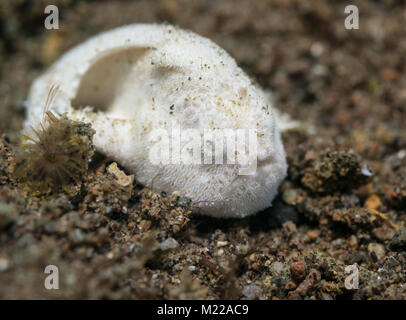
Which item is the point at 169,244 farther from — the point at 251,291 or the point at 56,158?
the point at 56,158

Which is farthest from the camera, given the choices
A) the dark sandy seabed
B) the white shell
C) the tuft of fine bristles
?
the white shell

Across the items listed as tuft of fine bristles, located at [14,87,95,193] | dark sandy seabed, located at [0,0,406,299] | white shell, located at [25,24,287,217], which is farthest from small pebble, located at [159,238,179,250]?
tuft of fine bristles, located at [14,87,95,193]

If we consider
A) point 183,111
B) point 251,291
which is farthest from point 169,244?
point 183,111

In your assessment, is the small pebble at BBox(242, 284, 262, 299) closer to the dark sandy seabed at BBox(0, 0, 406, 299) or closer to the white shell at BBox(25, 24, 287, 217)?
the dark sandy seabed at BBox(0, 0, 406, 299)

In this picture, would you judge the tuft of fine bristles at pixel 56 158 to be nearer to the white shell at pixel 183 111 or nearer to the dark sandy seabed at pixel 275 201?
the dark sandy seabed at pixel 275 201

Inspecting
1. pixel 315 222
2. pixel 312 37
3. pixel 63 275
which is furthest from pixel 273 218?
pixel 312 37
